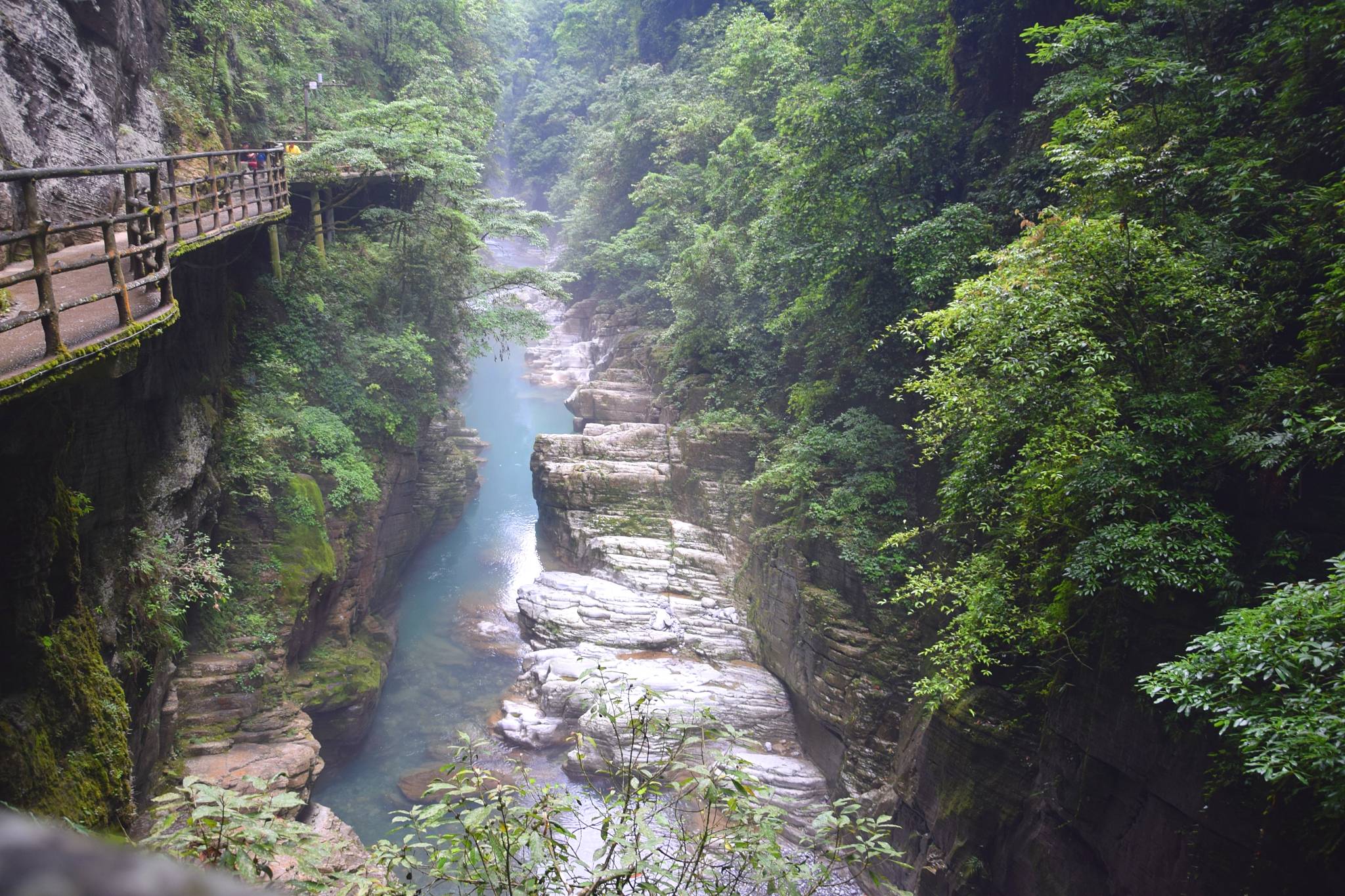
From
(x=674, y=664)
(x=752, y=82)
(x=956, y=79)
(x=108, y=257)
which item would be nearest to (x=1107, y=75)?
(x=956, y=79)

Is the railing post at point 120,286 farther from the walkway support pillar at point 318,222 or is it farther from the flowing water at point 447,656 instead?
the walkway support pillar at point 318,222

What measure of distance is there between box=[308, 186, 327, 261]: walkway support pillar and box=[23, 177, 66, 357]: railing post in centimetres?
1210

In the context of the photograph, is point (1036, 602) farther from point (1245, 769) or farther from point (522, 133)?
point (522, 133)

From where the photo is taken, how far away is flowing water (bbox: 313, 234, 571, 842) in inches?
472

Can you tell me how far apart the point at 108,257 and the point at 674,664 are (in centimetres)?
1100

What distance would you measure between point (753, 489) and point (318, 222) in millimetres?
11513

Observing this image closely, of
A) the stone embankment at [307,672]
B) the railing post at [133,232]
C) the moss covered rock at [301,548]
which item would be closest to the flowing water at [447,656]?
the stone embankment at [307,672]

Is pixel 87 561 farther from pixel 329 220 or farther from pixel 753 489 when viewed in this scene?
pixel 329 220

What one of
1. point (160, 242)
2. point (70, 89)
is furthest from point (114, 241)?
point (70, 89)

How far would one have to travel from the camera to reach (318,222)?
16.0 m

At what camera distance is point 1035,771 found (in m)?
7.26

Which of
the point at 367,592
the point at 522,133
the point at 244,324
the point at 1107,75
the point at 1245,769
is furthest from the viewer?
the point at 522,133

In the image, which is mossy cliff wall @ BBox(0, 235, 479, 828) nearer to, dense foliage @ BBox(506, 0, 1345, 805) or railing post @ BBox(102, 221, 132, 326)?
railing post @ BBox(102, 221, 132, 326)

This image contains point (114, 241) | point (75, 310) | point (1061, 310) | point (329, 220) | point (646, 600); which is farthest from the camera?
point (329, 220)
